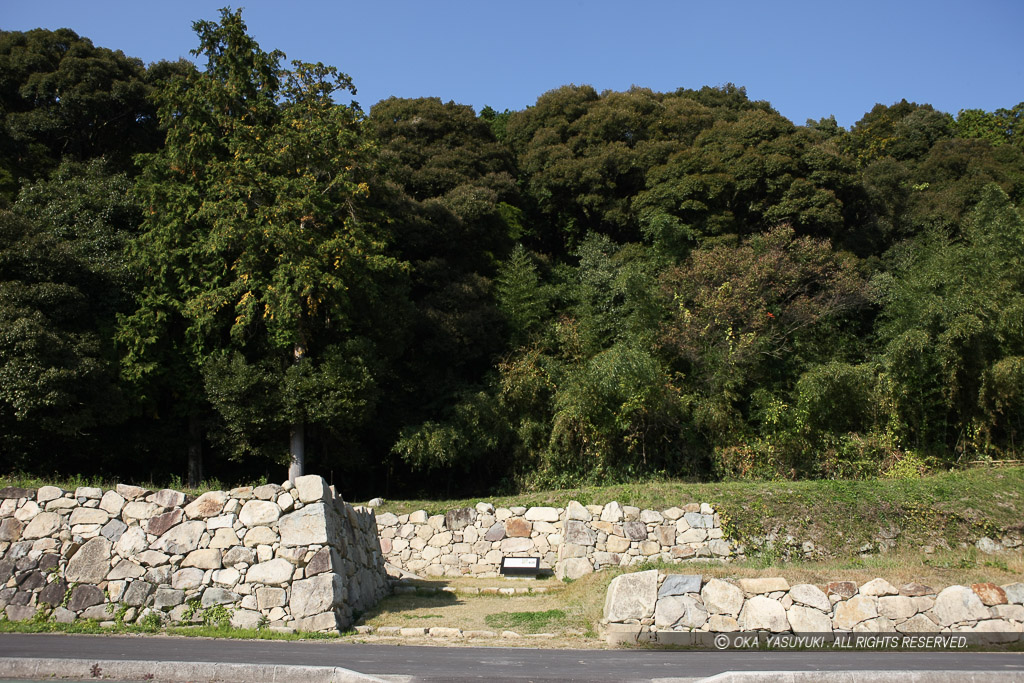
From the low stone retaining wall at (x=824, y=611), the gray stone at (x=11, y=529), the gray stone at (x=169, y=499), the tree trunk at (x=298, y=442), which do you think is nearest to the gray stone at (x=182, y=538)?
the gray stone at (x=169, y=499)

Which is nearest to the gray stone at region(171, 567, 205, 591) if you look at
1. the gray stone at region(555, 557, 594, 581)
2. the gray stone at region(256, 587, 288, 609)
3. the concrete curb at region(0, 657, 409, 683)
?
the gray stone at region(256, 587, 288, 609)

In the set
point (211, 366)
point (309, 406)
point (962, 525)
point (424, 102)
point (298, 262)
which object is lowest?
point (962, 525)

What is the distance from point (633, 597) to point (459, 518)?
6.50 m

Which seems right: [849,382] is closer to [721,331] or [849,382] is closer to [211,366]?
[721,331]

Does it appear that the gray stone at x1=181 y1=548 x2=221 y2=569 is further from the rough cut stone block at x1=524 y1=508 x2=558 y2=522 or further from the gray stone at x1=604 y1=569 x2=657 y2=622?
the rough cut stone block at x1=524 y1=508 x2=558 y2=522

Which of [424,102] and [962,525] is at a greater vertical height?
[424,102]

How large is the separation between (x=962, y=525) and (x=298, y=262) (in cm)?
1373

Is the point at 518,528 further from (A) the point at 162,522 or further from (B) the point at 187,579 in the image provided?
(A) the point at 162,522

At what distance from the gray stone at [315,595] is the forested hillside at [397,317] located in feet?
21.6

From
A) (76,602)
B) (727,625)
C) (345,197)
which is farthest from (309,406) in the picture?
(727,625)

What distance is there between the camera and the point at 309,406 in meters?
15.3

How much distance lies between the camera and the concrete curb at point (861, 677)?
5.89 meters

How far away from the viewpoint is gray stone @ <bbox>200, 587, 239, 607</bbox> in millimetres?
8945

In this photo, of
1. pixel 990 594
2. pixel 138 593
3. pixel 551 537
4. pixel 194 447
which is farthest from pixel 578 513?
pixel 194 447
